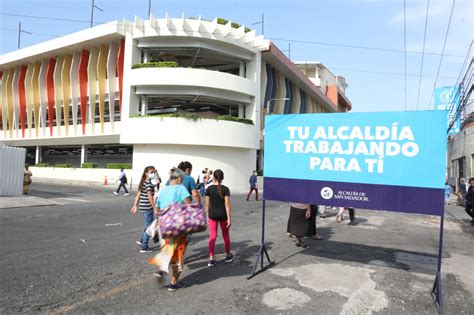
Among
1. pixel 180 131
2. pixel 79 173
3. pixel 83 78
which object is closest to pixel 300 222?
pixel 180 131

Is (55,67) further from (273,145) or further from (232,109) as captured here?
(273,145)

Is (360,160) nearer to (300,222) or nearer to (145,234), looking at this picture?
(300,222)

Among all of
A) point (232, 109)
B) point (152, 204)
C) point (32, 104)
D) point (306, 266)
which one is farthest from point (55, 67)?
point (306, 266)

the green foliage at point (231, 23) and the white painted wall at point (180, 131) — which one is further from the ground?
the green foliage at point (231, 23)

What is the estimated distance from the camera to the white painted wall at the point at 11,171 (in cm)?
1520

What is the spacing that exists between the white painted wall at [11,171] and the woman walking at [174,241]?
13.6 m

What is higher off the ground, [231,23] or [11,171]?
[231,23]

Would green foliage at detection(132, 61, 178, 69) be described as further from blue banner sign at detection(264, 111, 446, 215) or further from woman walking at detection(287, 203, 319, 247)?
blue banner sign at detection(264, 111, 446, 215)

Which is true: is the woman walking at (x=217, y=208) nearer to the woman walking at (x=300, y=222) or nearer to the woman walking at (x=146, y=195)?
the woman walking at (x=146, y=195)

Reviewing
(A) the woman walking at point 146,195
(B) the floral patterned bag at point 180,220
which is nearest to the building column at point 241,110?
(A) the woman walking at point 146,195

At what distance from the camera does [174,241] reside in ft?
15.1

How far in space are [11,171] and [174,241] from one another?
14364mm

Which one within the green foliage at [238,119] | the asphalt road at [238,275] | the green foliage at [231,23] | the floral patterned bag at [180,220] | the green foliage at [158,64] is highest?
the green foliage at [231,23]

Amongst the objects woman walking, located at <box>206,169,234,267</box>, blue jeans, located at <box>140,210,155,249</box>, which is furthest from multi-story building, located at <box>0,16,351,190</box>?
woman walking, located at <box>206,169,234,267</box>
